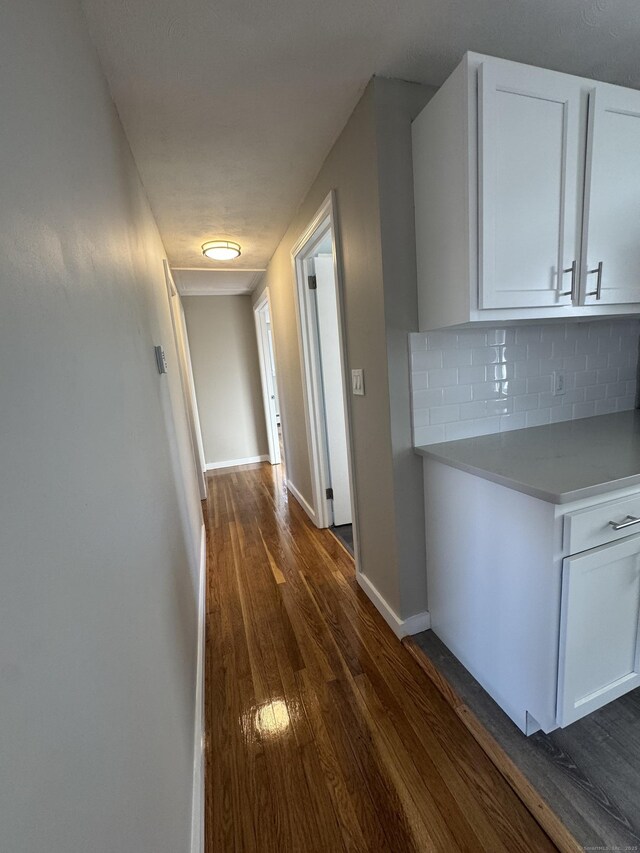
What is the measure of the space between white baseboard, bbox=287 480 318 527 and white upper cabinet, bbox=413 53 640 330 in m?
2.00

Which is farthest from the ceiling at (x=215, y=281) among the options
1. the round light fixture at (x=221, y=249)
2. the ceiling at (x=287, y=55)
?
the ceiling at (x=287, y=55)

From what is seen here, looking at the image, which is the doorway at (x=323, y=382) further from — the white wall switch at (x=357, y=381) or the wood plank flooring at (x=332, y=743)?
the wood plank flooring at (x=332, y=743)

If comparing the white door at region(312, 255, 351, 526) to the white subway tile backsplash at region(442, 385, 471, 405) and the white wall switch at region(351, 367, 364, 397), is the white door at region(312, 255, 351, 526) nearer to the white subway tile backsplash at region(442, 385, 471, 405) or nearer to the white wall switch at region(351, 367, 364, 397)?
the white wall switch at region(351, 367, 364, 397)

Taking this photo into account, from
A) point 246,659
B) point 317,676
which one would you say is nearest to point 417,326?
point 317,676

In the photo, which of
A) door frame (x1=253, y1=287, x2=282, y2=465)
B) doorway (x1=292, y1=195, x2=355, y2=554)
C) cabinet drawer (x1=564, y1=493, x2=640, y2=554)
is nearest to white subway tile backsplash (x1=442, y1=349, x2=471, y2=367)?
cabinet drawer (x1=564, y1=493, x2=640, y2=554)

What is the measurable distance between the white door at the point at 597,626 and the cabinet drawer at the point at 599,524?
0.03 meters

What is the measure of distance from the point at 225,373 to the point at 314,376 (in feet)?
7.96

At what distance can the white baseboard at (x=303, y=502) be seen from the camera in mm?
2895

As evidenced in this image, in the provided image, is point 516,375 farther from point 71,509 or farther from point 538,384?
point 71,509

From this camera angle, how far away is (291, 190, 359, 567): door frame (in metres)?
1.89

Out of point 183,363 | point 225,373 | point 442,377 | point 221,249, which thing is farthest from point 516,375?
point 225,373

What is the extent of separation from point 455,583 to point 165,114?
223 cm

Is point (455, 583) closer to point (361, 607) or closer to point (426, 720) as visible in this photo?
point (426, 720)

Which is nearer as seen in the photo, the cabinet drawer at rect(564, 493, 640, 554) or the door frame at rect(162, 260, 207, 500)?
the cabinet drawer at rect(564, 493, 640, 554)
